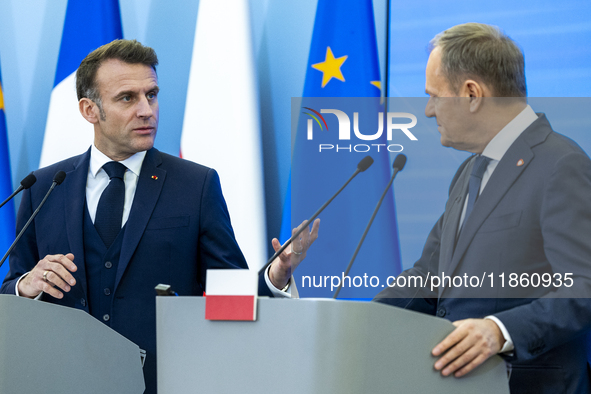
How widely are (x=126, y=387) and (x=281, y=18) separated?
88.4 inches

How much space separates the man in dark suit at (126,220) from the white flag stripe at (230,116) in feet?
1.71

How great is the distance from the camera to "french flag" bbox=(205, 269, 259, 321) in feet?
4.23

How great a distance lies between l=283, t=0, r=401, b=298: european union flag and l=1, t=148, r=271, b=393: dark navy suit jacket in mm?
369

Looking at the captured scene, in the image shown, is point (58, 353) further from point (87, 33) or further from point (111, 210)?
point (87, 33)

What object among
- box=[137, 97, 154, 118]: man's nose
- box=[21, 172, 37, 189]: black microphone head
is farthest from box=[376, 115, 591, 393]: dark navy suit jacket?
box=[21, 172, 37, 189]: black microphone head

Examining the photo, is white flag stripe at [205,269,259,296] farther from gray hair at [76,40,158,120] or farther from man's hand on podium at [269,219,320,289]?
gray hair at [76,40,158,120]

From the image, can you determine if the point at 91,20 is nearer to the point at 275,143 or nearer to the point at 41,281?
the point at 275,143

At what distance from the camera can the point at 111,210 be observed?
245cm

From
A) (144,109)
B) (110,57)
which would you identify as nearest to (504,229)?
(144,109)

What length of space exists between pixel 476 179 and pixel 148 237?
1.30 m

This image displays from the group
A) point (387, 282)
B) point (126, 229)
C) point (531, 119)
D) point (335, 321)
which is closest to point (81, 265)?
point (126, 229)

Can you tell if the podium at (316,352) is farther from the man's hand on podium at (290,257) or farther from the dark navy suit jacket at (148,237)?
the dark navy suit jacket at (148,237)

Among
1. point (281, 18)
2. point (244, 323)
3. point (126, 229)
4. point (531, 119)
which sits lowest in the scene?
point (244, 323)

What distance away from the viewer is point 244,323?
4.26 ft
